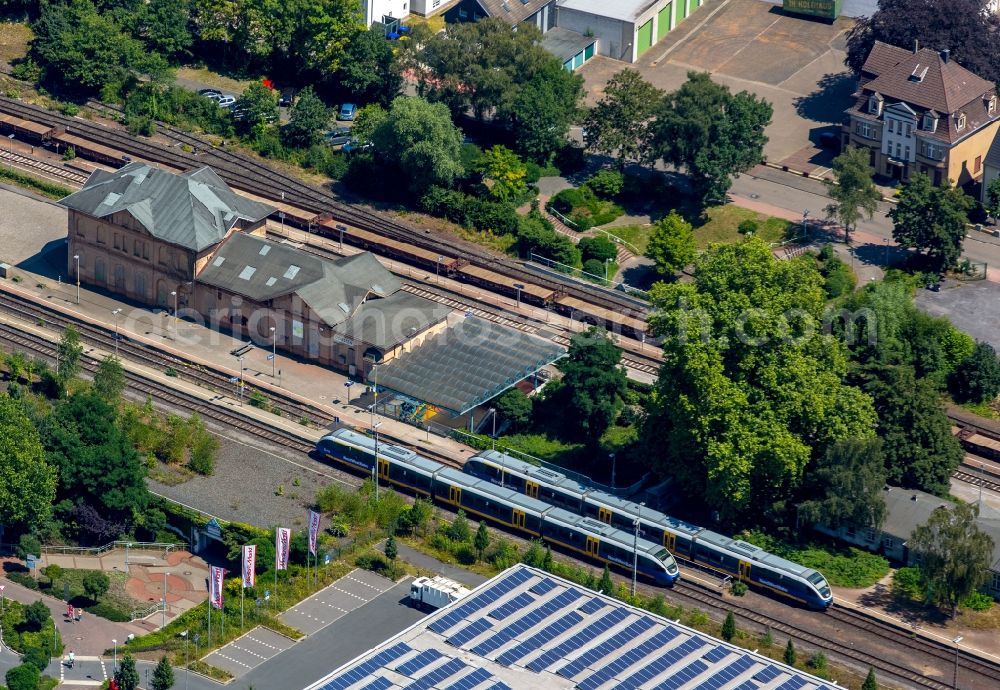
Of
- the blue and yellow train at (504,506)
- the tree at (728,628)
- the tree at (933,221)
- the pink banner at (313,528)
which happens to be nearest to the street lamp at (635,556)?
the blue and yellow train at (504,506)

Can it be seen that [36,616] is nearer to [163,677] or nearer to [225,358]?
[163,677]

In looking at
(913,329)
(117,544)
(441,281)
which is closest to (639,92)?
(441,281)

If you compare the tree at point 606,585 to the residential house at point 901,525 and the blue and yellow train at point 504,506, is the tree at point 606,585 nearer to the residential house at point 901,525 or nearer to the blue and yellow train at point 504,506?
the blue and yellow train at point 504,506

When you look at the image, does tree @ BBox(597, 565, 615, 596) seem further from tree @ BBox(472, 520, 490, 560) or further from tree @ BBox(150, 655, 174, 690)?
tree @ BBox(150, 655, 174, 690)

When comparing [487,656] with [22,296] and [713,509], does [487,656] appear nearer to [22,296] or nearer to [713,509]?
[713,509]

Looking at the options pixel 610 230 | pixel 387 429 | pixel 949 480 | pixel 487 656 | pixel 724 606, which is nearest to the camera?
pixel 487 656

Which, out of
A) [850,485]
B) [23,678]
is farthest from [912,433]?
[23,678]
